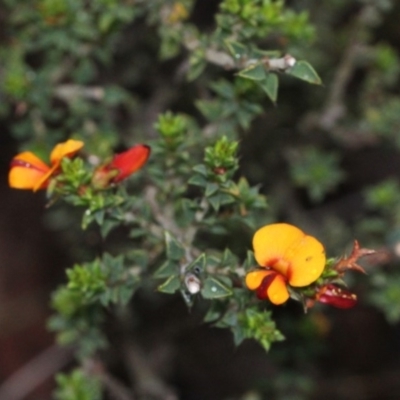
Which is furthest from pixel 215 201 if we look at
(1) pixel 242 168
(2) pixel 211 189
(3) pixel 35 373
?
(3) pixel 35 373

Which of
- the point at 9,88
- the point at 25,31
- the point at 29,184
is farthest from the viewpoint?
the point at 25,31

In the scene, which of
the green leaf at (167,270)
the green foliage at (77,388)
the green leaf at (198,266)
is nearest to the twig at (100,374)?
the green foliage at (77,388)

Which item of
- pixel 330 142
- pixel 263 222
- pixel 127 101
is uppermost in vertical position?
pixel 127 101

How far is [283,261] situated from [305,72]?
41 cm

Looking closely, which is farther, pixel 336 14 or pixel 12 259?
pixel 12 259

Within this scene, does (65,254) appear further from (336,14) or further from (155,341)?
(336,14)

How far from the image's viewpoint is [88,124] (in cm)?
230

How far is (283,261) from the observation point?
1.40 m

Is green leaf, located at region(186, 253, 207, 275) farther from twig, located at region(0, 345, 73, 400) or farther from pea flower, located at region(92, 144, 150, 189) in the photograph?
twig, located at region(0, 345, 73, 400)

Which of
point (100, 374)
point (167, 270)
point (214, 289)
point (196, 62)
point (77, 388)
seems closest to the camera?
point (214, 289)

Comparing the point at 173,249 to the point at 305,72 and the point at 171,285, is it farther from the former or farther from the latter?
the point at 305,72

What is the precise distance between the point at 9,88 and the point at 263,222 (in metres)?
0.74

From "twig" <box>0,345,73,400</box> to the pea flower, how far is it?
141 centimetres

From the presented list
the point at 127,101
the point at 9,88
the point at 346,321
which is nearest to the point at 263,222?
the point at 127,101
